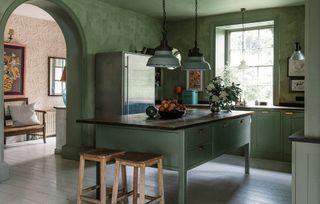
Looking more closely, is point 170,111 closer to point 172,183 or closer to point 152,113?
point 152,113

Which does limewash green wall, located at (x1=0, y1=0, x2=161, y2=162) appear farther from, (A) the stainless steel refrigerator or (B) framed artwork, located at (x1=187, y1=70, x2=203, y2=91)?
(B) framed artwork, located at (x1=187, y1=70, x2=203, y2=91)

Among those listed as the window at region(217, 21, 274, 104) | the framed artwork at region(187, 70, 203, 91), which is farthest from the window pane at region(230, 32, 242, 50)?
the framed artwork at region(187, 70, 203, 91)

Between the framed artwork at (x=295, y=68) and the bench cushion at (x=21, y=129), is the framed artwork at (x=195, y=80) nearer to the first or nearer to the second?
the framed artwork at (x=295, y=68)

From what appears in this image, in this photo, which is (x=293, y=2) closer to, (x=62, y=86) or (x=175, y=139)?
(x=175, y=139)

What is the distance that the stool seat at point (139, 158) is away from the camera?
9.82ft

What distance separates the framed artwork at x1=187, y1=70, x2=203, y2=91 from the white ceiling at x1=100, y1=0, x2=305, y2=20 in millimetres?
1252

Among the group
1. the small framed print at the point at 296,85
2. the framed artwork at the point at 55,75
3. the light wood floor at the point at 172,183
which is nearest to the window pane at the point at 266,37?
the small framed print at the point at 296,85

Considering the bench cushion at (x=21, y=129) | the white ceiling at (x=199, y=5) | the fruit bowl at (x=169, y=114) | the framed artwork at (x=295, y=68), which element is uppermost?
the white ceiling at (x=199, y=5)

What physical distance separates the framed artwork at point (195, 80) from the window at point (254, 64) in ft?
1.40

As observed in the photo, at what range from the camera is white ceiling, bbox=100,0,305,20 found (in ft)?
19.5

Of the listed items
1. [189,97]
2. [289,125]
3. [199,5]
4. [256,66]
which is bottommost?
[289,125]

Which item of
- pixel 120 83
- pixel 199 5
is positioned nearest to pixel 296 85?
pixel 199 5

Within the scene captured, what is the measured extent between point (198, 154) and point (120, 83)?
2.37 meters

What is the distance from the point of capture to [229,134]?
14.3 ft
